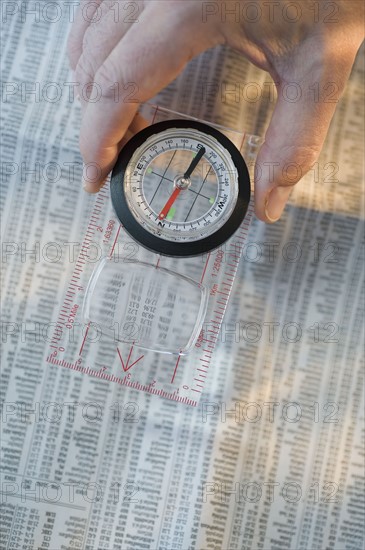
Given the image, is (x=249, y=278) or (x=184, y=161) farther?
(x=249, y=278)

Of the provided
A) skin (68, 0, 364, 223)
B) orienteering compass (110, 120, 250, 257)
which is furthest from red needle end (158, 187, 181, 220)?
skin (68, 0, 364, 223)

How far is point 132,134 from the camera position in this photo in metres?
1.10

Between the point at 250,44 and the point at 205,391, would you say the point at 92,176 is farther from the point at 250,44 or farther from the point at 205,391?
the point at 205,391

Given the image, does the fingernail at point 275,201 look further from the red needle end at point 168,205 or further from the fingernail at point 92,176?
the fingernail at point 92,176

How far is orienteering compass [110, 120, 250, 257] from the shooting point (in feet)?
3.30

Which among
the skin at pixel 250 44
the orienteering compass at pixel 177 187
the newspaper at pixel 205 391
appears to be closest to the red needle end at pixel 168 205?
the orienteering compass at pixel 177 187

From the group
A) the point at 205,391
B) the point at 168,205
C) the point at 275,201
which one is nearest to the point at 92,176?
the point at 168,205

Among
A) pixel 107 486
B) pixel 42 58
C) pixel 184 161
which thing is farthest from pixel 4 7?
pixel 107 486

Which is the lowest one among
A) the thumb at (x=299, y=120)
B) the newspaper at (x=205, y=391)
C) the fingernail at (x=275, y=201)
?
the newspaper at (x=205, y=391)

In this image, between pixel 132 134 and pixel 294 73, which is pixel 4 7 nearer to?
pixel 132 134

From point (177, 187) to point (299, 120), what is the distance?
0.20 metres

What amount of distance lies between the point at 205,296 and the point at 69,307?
230mm

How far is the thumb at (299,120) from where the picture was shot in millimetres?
997

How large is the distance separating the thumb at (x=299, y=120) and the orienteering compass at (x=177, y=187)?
0.04 m
